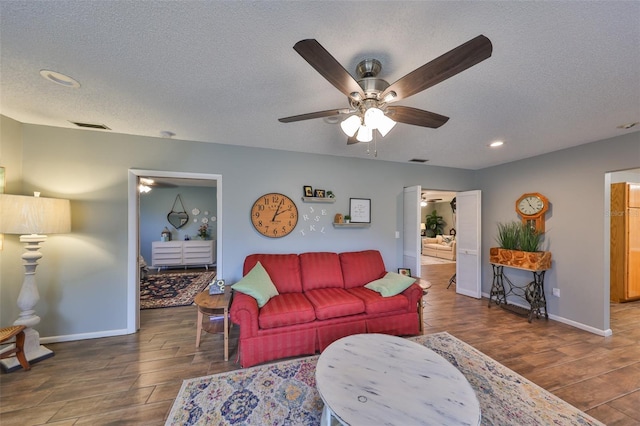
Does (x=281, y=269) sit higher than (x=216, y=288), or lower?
higher

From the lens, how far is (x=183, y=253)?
6.28m

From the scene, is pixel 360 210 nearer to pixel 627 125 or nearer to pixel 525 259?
pixel 525 259

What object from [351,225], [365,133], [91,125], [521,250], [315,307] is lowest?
[315,307]

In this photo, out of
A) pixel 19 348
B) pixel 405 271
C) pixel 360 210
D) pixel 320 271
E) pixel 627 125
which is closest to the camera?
pixel 19 348

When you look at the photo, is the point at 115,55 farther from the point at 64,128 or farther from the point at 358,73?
the point at 64,128

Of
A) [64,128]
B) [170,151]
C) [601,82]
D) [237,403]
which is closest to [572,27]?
[601,82]

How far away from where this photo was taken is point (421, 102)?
2.00 meters

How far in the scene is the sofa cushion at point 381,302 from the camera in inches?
104

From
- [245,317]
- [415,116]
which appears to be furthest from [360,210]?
[245,317]

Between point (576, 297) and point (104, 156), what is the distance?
6449 millimetres

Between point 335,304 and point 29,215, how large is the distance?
10.3 feet

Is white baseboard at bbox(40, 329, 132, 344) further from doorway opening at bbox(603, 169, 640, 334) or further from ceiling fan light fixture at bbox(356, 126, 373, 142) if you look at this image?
doorway opening at bbox(603, 169, 640, 334)

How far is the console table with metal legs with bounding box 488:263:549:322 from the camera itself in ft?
11.0

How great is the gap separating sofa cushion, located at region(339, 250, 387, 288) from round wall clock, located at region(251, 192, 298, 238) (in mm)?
934
